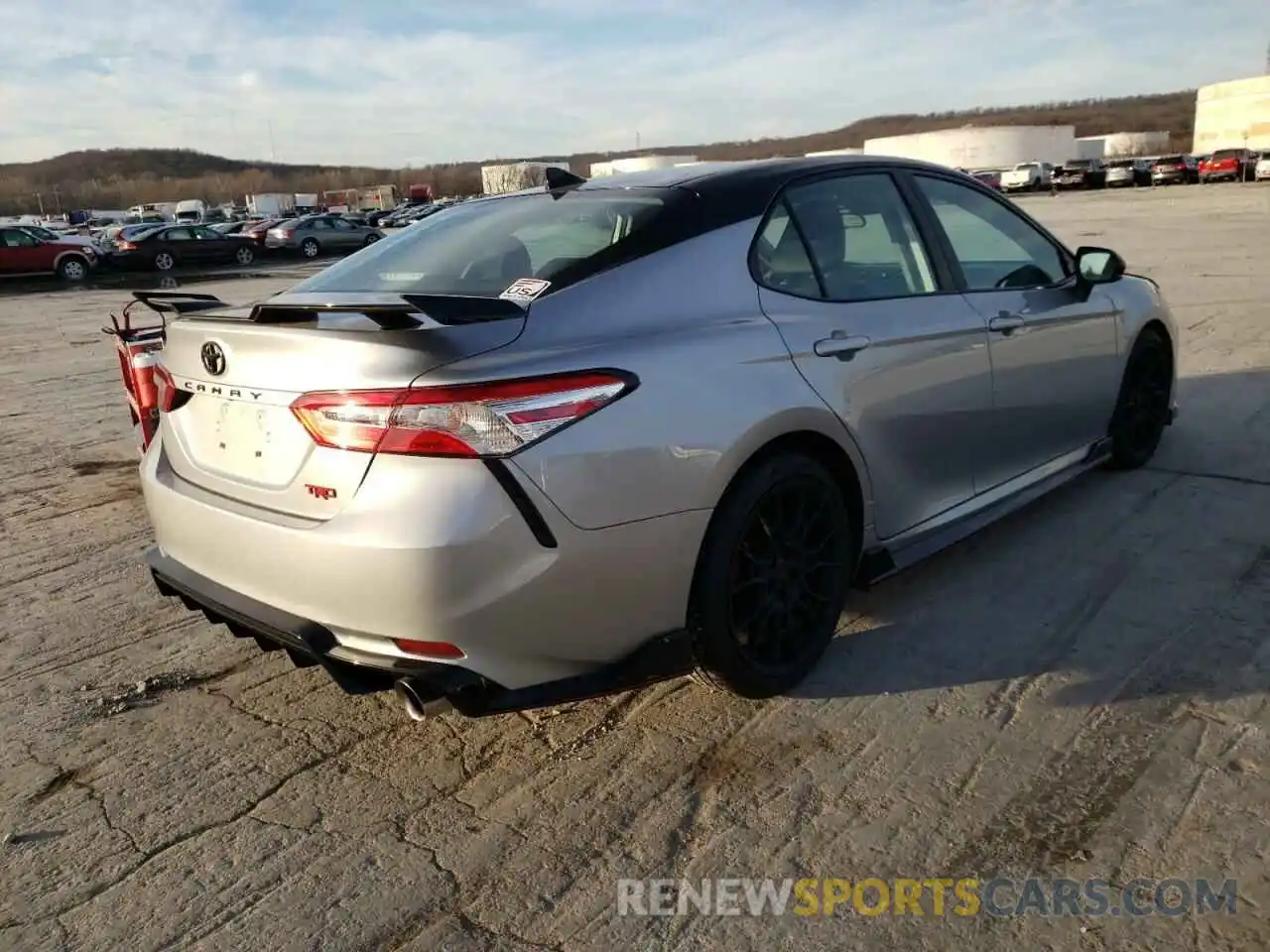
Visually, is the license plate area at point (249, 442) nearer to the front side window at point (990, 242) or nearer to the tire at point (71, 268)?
the front side window at point (990, 242)

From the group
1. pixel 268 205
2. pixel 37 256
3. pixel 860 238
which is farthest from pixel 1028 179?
pixel 268 205

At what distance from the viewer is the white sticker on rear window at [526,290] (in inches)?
102

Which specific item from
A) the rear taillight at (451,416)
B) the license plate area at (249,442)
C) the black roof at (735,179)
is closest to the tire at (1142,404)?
the black roof at (735,179)

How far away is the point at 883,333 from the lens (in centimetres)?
326

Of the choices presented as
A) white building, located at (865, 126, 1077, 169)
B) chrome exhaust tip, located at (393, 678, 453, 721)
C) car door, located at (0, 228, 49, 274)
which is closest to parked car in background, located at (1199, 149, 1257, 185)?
white building, located at (865, 126, 1077, 169)

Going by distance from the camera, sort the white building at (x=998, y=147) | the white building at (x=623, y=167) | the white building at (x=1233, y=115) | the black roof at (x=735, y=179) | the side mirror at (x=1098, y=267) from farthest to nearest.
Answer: the white building at (x=998, y=147)
the white building at (x=1233, y=115)
the side mirror at (x=1098, y=267)
the white building at (x=623, y=167)
the black roof at (x=735, y=179)

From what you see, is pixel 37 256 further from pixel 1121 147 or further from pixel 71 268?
pixel 1121 147

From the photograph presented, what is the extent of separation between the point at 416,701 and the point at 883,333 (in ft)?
6.25

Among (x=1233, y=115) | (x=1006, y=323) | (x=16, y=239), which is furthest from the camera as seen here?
(x=1233, y=115)

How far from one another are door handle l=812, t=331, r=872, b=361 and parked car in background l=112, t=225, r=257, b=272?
3044 centimetres

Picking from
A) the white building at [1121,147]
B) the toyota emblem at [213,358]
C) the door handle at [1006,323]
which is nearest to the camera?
the toyota emblem at [213,358]

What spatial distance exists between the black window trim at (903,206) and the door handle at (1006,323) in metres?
0.20

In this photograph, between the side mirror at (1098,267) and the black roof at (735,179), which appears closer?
the black roof at (735,179)

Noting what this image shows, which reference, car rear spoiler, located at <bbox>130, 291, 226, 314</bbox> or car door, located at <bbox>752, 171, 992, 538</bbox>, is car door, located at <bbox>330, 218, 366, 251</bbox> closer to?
car rear spoiler, located at <bbox>130, 291, 226, 314</bbox>
